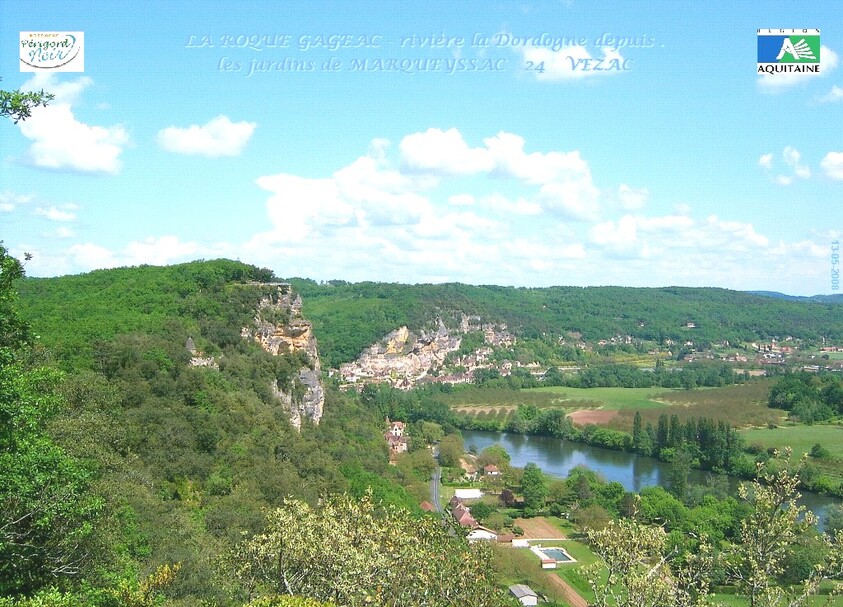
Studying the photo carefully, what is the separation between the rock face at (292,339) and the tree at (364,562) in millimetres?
23645

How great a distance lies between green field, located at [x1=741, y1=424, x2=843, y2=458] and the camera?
175 ft

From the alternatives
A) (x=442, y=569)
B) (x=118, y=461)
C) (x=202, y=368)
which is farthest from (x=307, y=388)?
(x=442, y=569)

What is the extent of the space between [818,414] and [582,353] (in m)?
50.8

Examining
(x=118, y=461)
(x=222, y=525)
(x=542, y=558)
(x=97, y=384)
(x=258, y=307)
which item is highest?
(x=258, y=307)

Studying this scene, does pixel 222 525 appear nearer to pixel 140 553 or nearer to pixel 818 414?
pixel 140 553

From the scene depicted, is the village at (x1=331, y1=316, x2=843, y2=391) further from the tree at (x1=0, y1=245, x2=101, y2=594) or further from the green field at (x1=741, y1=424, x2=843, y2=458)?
the tree at (x1=0, y1=245, x2=101, y2=594)

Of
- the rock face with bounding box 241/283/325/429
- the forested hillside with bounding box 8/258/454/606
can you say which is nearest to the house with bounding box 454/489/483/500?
the forested hillside with bounding box 8/258/454/606

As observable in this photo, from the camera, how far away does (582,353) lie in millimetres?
115812

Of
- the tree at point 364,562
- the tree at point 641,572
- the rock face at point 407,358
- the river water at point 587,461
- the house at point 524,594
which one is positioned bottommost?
the river water at point 587,461

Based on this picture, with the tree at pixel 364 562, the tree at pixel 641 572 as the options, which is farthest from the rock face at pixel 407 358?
the tree at pixel 641 572

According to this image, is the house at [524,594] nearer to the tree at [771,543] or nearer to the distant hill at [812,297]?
the tree at [771,543]

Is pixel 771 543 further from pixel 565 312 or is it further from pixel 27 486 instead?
pixel 565 312

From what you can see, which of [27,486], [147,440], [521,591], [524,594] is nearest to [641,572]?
[27,486]

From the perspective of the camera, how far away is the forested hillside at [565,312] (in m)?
100
